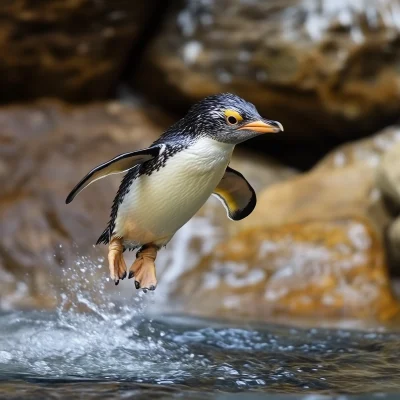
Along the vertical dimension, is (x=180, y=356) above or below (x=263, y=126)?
below

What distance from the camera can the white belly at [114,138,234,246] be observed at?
2807 millimetres

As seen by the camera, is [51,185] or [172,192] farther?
[51,185]

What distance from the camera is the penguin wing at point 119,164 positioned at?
276 cm

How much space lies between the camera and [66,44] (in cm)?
723

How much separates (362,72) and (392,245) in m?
2.25

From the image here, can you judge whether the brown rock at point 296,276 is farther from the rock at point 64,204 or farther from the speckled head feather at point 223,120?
the speckled head feather at point 223,120

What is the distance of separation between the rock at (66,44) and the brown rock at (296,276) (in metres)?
2.71

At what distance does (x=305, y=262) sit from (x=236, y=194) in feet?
7.62

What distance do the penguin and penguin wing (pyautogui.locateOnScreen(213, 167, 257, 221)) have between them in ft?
1.19

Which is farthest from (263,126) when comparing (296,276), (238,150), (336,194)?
(238,150)

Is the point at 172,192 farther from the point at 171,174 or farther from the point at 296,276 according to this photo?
the point at 296,276

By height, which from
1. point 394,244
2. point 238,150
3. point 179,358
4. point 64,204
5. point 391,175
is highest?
point 238,150

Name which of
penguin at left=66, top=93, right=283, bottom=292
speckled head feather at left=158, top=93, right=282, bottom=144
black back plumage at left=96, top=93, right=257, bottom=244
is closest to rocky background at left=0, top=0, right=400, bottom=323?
penguin at left=66, top=93, right=283, bottom=292

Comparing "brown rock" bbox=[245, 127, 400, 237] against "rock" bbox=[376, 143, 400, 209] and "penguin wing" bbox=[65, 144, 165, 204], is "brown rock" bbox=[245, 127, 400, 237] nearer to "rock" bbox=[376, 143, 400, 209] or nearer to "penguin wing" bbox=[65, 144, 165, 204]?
"rock" bbox=[376, 143, 400, 209]
